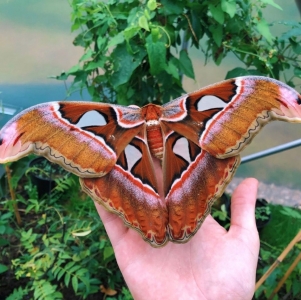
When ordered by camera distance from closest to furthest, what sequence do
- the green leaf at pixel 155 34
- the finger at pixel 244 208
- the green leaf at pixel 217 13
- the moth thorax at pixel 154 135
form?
the moth thorax at pixel 154 135 → the finger at pixel 244 208 → the green leaf at pixel 155 34 → the green leaf at pixel 217 13

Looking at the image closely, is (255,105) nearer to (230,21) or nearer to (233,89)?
(233,89)

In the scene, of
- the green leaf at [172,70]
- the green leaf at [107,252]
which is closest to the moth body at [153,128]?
the green leaf at [172,70]

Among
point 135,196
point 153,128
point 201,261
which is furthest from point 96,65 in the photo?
point 201,261

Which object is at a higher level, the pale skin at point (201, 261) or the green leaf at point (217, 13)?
the green leaf at point (217, 13)

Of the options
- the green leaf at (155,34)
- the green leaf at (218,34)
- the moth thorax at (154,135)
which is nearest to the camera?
the moth thorax at (154,135)

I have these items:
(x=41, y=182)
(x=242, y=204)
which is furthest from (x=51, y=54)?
(x=242, y=204)

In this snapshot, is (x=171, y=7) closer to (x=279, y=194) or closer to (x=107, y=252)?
(x=107, y=252)

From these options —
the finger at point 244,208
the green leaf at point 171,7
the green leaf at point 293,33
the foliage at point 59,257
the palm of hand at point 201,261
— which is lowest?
the foliage at point 59,257

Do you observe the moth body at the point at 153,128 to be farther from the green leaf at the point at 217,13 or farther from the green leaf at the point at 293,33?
the green leaf at the point at 293,33
